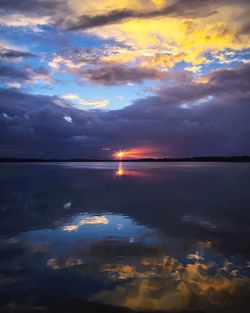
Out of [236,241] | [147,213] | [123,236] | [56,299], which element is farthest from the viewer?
[147,213]

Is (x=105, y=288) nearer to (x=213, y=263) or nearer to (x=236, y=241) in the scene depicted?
(x=213, y=263)

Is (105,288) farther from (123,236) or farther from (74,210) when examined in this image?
(74,210)

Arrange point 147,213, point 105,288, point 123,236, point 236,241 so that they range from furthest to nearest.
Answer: point 147,213, point 123,236, point 236,241, point 105,288

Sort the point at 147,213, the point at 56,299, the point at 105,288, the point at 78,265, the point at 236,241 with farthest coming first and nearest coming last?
the point at 147,213, the point at 236,241, the point at 78,265, the point at 105,288, the point at 56,299

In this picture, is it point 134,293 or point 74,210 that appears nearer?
point 134,293

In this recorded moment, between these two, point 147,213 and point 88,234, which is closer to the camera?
point 88,234

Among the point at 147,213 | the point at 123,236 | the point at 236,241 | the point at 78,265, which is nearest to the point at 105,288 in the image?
the point at 78,265

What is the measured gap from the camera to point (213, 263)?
978cm

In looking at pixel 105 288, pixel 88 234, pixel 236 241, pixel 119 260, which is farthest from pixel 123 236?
pixel 105 288

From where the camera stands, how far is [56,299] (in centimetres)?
726

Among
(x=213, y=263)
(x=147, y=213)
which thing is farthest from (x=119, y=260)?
(x=147, y=213)

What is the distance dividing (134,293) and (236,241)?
632cm

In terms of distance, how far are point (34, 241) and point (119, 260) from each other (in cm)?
412

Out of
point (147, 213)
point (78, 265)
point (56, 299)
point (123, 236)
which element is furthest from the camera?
point (147, 213)
